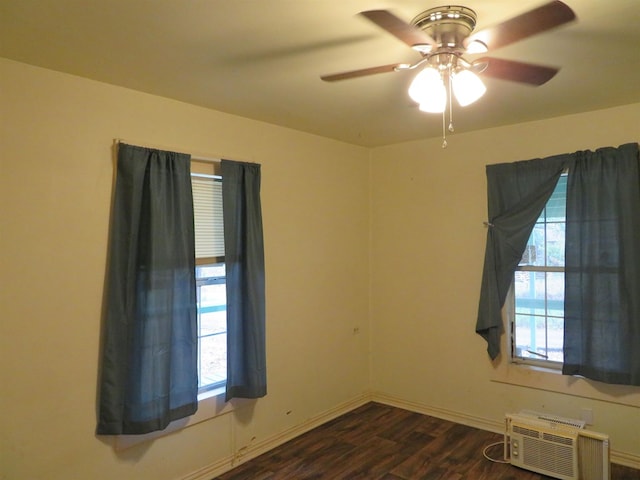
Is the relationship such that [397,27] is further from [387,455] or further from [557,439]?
[387,455]

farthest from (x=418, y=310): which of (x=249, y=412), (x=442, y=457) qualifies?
(x=249, y=412)

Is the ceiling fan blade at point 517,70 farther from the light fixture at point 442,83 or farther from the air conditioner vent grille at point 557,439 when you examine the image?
the air conditioner vent grille at point 557,439

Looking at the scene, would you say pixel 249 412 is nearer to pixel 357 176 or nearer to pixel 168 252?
pixel 168 252

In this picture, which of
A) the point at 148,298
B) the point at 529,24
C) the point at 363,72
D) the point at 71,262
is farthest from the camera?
the point at 148,298

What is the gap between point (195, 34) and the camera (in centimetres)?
189

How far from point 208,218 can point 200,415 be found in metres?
1.33

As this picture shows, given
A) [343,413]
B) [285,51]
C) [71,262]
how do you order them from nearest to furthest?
[285,51] < [71,262] < [343,413]

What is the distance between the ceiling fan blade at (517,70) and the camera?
5.98 feet

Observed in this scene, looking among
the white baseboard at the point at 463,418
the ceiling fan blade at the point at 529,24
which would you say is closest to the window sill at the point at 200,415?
the white baseboard at the point at 463,418

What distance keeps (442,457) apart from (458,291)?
1.34 metres

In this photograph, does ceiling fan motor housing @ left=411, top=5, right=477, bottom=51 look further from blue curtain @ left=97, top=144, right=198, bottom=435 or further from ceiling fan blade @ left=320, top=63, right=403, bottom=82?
blue curtain @ left=97, top=144, right=198, bottom=435

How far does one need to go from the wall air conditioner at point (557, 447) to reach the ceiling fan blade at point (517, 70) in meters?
2.27

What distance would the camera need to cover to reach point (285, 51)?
6.77ft

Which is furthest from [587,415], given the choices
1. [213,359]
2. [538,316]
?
[213,359]
